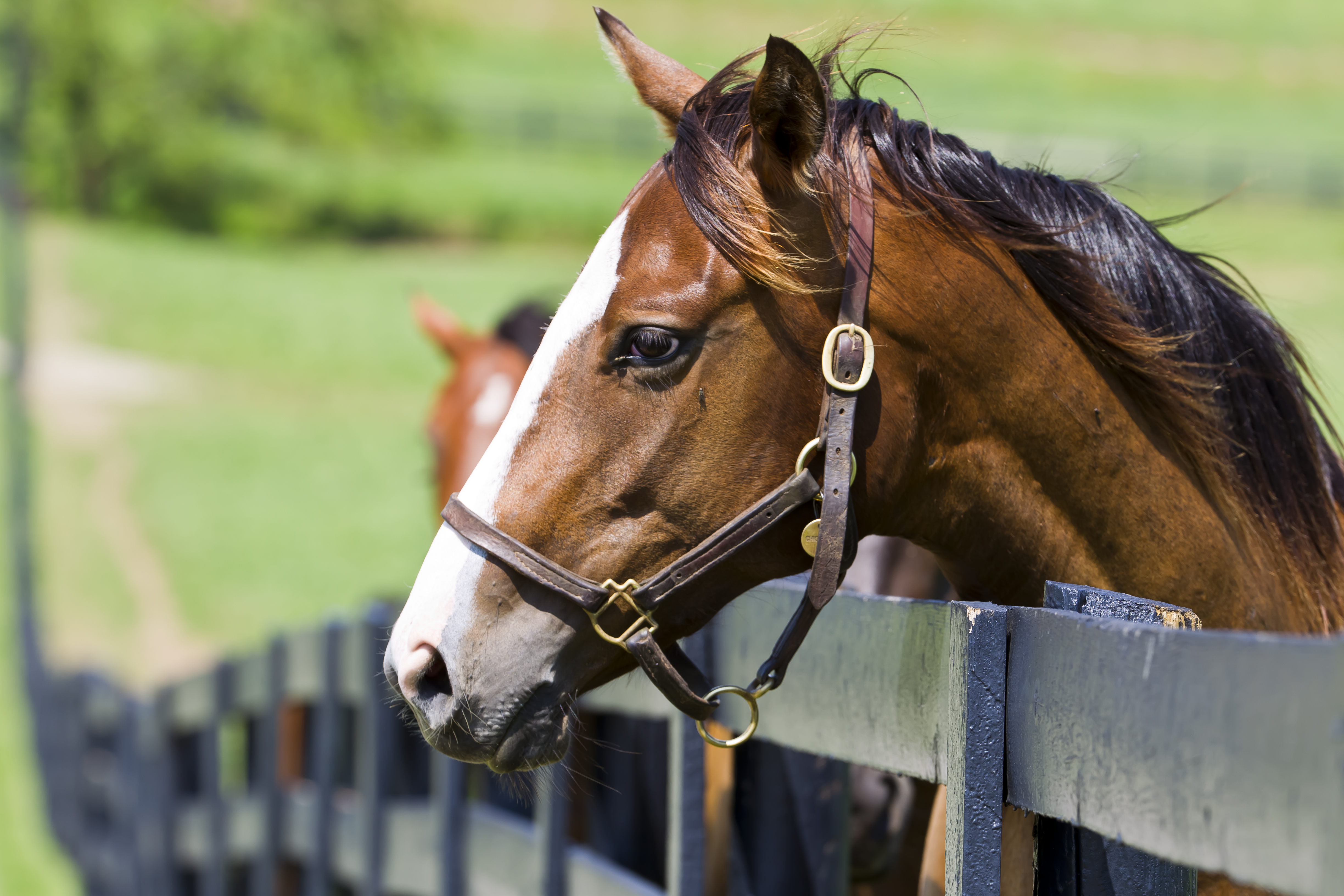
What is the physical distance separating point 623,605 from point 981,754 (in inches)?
22.0

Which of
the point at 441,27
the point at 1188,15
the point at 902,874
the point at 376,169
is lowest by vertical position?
the point at 902,874

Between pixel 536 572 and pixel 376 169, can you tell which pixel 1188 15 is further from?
pixel 536 572

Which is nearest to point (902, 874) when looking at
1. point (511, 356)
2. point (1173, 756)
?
point (1173, 756)

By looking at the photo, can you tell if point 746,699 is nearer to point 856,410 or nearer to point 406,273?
point 856,410

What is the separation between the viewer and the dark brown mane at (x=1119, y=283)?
187cm

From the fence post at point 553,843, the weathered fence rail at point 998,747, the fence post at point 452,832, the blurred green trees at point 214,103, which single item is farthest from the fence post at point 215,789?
the blurred green trees at point 214,103

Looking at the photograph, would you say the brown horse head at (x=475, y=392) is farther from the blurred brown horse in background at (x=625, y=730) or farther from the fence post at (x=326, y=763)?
the fence post at (x=326, y=763)

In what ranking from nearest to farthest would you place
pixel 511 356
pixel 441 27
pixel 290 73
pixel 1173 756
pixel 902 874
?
pixel 1173 756 → pixel 902 874 → pixel 511 356 → pixel 290 73 → pixel 441 27

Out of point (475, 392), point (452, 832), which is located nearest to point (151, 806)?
point (475, 392)

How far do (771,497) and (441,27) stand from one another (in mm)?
35991

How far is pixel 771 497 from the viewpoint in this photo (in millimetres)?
1808

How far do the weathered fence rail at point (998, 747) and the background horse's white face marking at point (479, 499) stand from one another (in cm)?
44

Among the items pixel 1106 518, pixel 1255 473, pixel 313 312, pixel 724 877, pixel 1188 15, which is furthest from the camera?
pixel 1188 15

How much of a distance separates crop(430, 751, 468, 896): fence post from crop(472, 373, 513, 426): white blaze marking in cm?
148
